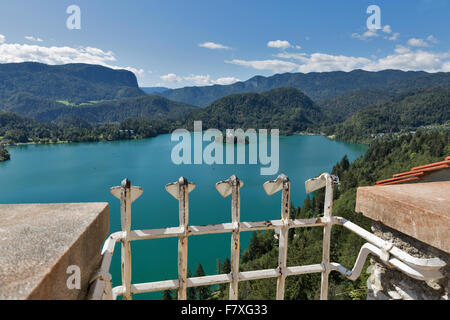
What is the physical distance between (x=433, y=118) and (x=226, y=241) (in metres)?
156

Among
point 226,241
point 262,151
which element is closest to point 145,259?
point 226,241

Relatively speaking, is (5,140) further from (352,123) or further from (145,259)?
(352,123)

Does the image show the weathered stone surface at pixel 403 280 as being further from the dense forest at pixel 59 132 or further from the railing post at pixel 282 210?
the dense forest at pixel 59 132

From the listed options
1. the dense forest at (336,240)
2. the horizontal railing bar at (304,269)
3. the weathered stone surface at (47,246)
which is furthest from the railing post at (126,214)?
the dense forest at (336,240)

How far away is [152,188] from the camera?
46.8m

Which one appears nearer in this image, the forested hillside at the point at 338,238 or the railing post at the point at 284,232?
the railing post at the point at 284,232

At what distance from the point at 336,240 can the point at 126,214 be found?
99.2ft

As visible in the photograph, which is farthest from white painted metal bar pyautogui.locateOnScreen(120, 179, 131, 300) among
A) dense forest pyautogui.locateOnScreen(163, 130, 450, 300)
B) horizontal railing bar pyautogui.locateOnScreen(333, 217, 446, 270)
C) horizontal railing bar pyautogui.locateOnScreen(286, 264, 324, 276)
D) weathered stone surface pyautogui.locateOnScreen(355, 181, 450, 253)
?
dense forest pyautogui.locateOnScreen(163, 130, 450, 300)

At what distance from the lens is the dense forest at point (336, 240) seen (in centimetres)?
1892

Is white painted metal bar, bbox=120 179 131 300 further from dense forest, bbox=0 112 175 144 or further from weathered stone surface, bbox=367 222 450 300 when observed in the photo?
dense forest, bbox=0 112 175 144

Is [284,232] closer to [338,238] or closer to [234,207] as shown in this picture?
[234,207]

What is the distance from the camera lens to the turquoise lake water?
29047 mm

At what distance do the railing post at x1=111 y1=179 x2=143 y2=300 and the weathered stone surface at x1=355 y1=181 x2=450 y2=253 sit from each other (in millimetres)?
1740

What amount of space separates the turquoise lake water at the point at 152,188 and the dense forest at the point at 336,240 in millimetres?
3279
